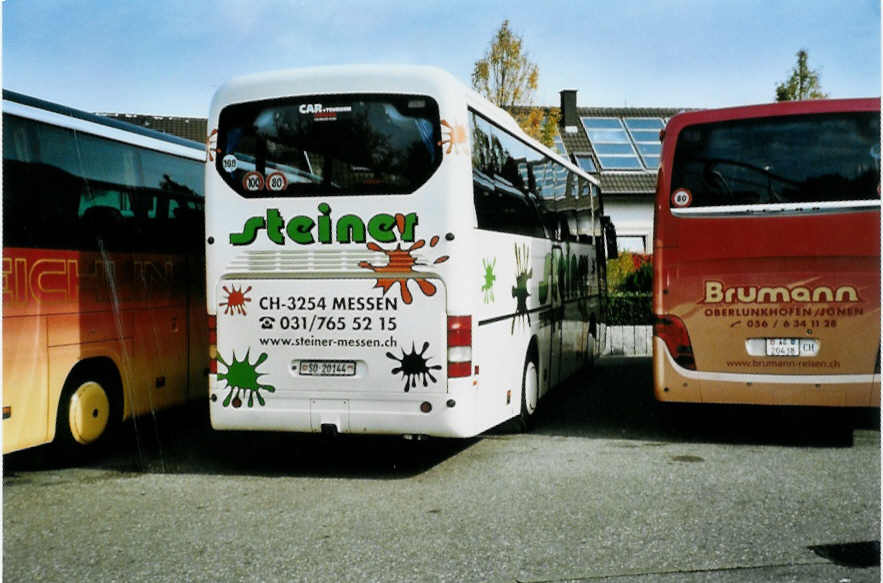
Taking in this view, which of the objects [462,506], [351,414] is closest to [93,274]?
[351,414]

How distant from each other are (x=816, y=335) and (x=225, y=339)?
16.9ft

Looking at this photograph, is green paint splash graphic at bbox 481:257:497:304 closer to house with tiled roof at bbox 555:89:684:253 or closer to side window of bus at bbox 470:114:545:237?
side window of bus at bbox 470:114:545:237

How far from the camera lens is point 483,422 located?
872 centimetres

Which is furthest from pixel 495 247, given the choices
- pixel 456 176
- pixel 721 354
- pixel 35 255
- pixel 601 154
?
pixel 601 154

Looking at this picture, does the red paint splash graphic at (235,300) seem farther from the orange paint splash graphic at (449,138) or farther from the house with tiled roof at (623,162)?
the house with tiled roof at (623,162)

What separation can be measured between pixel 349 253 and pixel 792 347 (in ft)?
13.5

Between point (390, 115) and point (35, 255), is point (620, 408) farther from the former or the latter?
point (35, 255)

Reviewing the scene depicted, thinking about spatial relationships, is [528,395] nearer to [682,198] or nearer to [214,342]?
[682,198]

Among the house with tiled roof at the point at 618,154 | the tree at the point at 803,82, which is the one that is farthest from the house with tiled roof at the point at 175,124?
the tree at the point at 803,82

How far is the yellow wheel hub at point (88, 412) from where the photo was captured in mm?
8773

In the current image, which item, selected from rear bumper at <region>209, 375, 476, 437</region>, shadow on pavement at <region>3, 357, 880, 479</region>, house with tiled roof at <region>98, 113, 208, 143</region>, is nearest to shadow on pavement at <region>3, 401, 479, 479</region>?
shadow on pavement at <region>3, 357, 880, 479</region>

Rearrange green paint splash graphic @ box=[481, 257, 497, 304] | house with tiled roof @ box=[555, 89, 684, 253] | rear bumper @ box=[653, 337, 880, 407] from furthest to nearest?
house with tiled roof @ box=[555, 89, 684, 253] → rear bumper @ box=[653, 337, 880, 407] → green paint splash graphic @ box=[481, 257, 497, 304]

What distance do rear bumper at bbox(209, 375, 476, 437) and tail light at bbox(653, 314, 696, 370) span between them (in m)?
2.37

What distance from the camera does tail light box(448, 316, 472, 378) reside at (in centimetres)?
812
